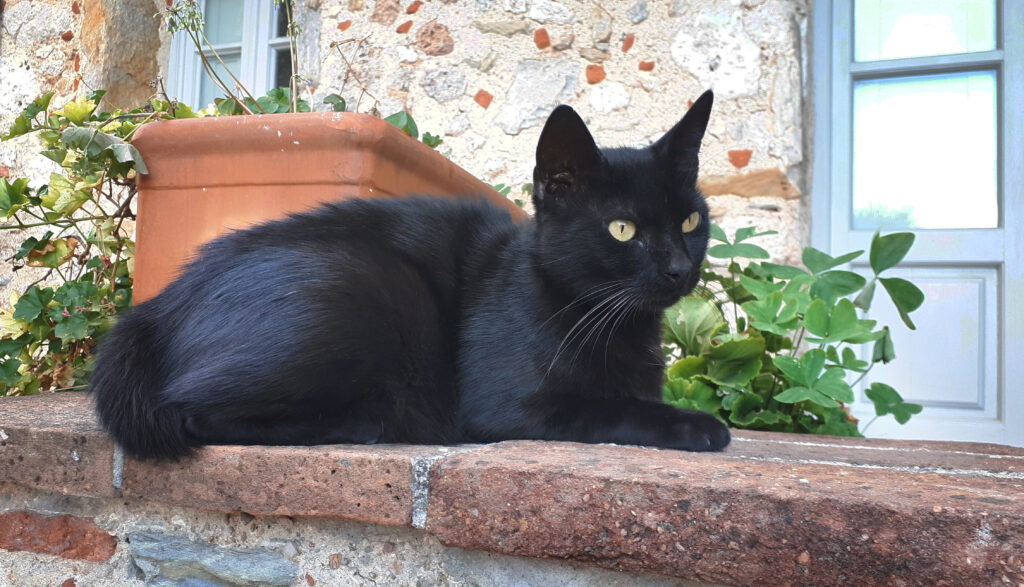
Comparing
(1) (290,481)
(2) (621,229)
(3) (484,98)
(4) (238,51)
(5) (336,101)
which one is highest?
(4) (238,51)

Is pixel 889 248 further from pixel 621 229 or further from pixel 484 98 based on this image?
pixel 484 98

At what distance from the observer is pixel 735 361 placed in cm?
180

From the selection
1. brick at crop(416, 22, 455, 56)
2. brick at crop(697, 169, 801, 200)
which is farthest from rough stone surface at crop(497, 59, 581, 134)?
brick at crop(697, 169, 801, 200)

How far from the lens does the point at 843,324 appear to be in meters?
1.73

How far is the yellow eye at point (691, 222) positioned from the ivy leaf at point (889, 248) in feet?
2.45

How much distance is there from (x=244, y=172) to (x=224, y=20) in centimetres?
301

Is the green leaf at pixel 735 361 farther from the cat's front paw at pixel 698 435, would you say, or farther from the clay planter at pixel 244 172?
the clay planter at pixel 244 172

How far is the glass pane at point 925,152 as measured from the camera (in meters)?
2.91

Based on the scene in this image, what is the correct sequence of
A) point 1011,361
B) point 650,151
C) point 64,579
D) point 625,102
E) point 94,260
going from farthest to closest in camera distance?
point 625,102 < point 1011,361 < point 94,260 < point 650,151 < point 64,579

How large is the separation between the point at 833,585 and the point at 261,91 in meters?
3.80

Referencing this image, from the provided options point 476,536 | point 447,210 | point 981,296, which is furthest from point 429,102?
point 476,536

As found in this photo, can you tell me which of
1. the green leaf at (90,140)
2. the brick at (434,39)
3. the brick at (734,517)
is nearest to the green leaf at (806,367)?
the brick at (734,517)

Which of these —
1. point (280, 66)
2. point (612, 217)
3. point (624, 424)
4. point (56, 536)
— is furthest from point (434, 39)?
point (56, 536)

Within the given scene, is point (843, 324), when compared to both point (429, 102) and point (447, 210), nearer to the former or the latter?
point (447, 210)
